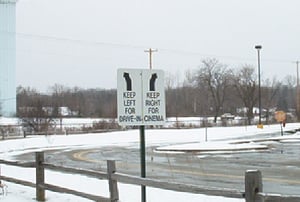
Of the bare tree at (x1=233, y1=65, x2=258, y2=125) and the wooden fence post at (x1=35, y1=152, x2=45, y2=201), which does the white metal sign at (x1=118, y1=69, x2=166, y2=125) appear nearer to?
the wooden fence post at (x1=35, y1=152, x2=45, y2=201)

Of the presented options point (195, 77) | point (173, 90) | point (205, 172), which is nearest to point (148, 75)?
point (205, 172)

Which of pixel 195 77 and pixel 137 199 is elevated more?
pixel 195 77

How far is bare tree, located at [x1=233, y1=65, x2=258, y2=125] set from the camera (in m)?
88.1

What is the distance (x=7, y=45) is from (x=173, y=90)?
43.3m

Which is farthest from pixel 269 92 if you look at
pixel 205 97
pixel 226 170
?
pixel 226 170

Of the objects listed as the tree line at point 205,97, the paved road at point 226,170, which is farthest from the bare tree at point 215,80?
the paved road at point 226,170

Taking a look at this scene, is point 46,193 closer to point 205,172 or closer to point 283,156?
point 205,172

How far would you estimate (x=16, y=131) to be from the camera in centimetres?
5191

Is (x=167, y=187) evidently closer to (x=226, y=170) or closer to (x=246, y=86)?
(x=226, y=170)

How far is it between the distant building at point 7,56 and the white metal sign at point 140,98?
86740 mm

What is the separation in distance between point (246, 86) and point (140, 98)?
86.0m

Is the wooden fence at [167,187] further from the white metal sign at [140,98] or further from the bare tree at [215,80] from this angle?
the bare tree at [215,80]

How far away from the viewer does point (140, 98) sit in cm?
825

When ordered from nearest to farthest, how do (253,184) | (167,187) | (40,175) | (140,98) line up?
(253,184)
(167,187)
(140,98)
(40,175)
